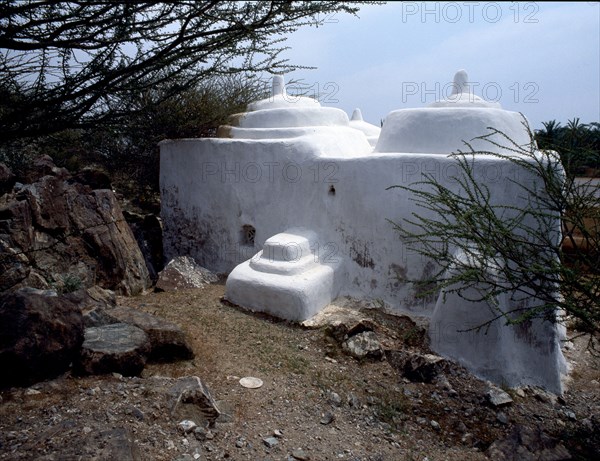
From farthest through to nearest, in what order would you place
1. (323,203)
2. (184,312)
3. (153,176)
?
(153,176) < (323,203) < (184,312)

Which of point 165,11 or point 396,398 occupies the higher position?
point 165,11

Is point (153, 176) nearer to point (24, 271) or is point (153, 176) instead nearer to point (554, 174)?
point (24, 271)

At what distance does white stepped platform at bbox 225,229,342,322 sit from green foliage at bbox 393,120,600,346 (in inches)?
53.1

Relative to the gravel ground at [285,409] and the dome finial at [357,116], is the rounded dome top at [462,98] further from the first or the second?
the dome finial at [357,116]

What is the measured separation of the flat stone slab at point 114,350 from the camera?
13.4 feet

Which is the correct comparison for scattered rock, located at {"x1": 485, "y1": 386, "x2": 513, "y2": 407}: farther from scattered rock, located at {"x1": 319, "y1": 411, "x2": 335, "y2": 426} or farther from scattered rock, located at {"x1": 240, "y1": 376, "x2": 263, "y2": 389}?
scattered rock, located at {"x1": 240, "y1": 376, "x2": 263, "y2": 389}

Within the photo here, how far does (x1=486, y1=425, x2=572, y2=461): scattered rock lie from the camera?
3701mm

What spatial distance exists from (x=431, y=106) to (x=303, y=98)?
9.68ft

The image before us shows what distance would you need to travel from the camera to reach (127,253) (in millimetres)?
7320

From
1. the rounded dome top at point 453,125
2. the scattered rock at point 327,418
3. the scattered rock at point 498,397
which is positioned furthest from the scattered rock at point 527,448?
the rounded dome top at point 453,125

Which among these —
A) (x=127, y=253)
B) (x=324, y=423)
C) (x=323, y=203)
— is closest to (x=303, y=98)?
(x=323, y=203)

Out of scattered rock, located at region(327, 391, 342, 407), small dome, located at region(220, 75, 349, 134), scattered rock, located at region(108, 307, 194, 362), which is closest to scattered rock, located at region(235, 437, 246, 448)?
scattered rock, located at region(327, 391, 342, 407)

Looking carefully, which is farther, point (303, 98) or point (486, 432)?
point (303, 98)

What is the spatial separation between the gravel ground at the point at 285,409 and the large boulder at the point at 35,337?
0.13 m
